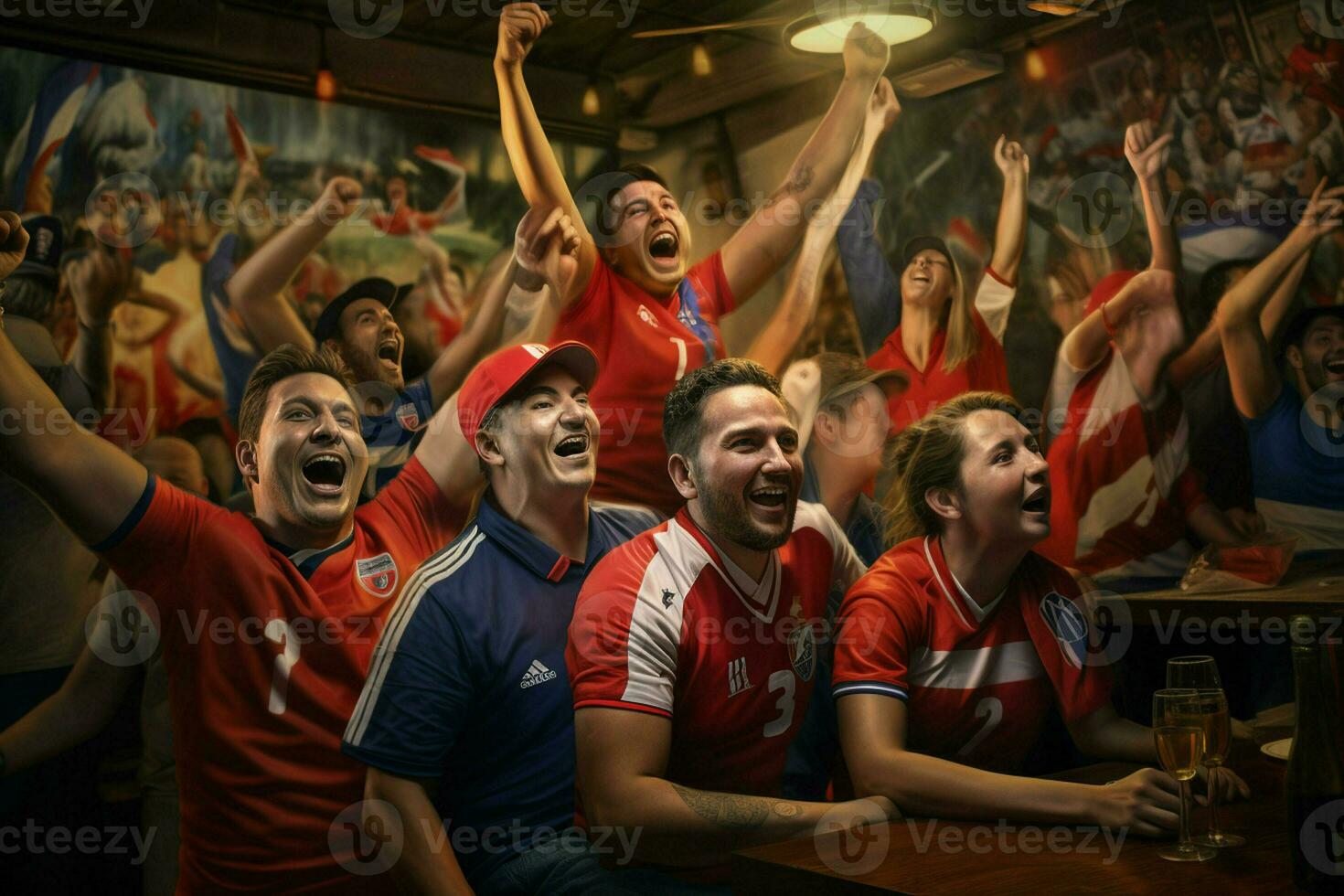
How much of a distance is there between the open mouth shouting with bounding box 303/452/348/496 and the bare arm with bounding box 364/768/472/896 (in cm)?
71

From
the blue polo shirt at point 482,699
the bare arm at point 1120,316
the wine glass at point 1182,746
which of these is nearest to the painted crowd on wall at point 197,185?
the blue polo shirt at point 482,699

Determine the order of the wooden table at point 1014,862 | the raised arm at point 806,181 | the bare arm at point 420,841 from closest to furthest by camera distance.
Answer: the wooden table at point 1014,862 < the bare arm at point 420,841 < the raised arm at point 806,181

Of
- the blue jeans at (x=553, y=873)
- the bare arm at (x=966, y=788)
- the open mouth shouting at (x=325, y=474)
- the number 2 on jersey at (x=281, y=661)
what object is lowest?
the blue jeans at (x=553, y=873)

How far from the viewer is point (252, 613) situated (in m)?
2.87

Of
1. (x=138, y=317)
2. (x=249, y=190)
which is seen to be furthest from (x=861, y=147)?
(x=138, y=317)

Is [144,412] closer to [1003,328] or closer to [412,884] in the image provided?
[412,884]

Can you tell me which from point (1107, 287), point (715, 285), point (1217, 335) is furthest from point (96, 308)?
point (1217, 335)

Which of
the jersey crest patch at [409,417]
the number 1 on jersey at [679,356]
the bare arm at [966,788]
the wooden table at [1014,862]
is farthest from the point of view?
the number 1 on jersey at [679,356]

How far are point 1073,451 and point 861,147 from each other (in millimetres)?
1191

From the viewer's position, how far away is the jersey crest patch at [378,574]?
9.84 ft

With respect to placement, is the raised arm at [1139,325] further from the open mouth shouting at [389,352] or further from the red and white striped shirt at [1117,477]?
the open mouth shouting at [389,352]

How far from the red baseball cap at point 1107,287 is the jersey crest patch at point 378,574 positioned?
220cm

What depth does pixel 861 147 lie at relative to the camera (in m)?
3.84

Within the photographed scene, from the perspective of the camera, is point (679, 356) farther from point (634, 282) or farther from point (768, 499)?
point (768, 499)
